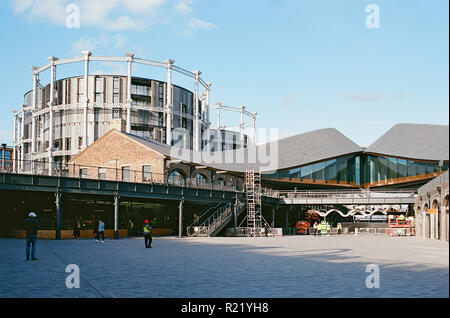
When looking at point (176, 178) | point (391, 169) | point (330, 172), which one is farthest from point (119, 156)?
point (391, 169)

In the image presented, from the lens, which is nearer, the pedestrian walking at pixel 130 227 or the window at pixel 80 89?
the pedestrian walking at pixel 130 227

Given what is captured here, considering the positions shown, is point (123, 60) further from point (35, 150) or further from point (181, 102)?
point (35, 150)

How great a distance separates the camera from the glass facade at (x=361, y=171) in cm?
6969

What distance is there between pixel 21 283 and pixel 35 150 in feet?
279

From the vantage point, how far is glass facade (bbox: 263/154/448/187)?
69.7m

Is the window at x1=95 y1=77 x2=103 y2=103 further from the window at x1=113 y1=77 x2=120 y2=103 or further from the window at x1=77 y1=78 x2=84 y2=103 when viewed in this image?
the window at x1=77 y1=78 x2=84 y2=103

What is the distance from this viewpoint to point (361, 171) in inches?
2982

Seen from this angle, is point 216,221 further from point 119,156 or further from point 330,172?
point 330,172

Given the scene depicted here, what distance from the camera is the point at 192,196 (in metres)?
41.5

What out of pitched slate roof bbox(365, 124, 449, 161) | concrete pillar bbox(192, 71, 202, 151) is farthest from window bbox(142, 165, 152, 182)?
concrete pillar bbox(192, 71, 202, 151)

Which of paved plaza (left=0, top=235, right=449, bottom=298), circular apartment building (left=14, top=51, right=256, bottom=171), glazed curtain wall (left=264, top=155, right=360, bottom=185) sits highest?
circular apartment building (left=14, top=51, right=256, bottom=171)

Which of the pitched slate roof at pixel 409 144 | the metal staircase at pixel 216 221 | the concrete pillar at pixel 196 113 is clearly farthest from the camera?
the concrete pillar at pixel 196 113

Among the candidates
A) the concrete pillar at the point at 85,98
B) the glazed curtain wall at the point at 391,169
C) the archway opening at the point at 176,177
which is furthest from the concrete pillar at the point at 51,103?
the glazed curtain wall at the point at 391,169

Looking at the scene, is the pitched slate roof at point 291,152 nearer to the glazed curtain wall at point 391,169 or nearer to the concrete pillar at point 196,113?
the glazed curtain wall at point 391,169
